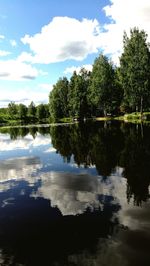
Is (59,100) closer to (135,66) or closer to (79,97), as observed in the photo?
(79,97)

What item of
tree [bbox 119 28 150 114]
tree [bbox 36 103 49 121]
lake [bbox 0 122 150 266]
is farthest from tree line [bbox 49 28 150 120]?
lake [bbox 0 122 150 266]

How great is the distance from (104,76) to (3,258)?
97.9 meters

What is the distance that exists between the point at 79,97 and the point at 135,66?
46919 mm

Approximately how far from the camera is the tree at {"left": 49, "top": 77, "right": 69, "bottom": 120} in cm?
14262

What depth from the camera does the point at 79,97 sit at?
120688mm

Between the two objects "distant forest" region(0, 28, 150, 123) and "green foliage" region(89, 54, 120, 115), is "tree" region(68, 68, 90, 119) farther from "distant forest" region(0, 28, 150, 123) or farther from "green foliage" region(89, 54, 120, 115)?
"green foliage" region(89, 54, 120, 115)

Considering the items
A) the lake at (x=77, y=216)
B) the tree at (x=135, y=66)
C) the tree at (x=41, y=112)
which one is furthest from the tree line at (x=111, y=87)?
the lake at (x=77, y=216)

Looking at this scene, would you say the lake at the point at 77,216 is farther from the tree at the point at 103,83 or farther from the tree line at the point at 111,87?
the tree at the point at 103,83

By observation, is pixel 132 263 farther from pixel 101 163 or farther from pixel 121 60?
pixel 121 60

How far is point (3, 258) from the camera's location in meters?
7.43

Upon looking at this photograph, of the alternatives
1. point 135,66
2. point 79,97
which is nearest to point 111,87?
point 79,97

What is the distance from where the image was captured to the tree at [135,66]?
7562cm

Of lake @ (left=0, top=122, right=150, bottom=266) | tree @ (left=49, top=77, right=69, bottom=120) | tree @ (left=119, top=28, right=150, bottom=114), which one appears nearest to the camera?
lake @ (left=0, top=122, right=150, bottom=266)

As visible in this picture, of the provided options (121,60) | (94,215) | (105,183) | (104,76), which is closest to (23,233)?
(94,215)
